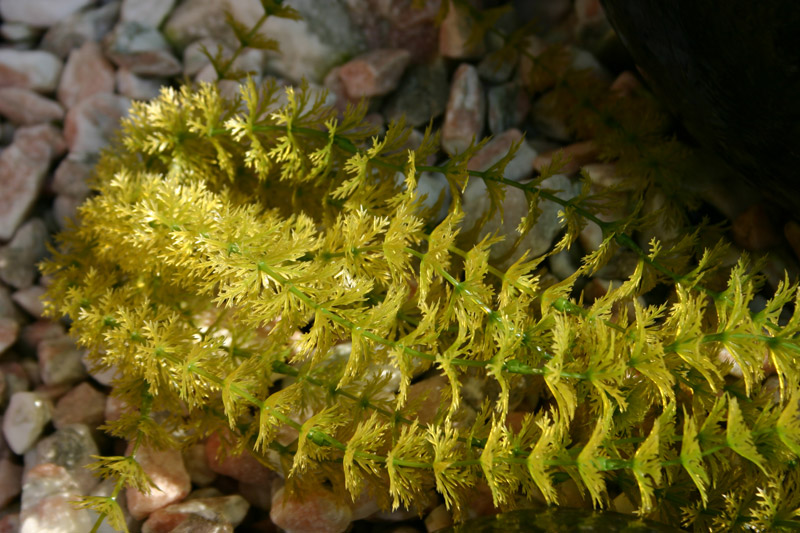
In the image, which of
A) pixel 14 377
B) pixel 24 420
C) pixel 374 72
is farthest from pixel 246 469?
pixel 374 72

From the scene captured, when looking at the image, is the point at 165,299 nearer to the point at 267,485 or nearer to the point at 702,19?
the point at 267,485

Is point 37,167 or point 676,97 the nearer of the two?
point 676,97

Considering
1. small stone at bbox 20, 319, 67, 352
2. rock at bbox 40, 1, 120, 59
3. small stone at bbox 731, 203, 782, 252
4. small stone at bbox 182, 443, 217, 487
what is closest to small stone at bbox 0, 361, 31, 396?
small stone at bbox 20, 319, 67, 352

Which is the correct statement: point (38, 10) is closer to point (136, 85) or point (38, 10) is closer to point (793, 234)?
point (136, 85)

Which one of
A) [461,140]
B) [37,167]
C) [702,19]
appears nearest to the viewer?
[702,19]

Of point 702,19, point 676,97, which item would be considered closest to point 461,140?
point 676,97

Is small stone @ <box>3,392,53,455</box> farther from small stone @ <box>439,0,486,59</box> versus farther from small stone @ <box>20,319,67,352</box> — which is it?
small stone @ <box>439,0,486,59</box>
